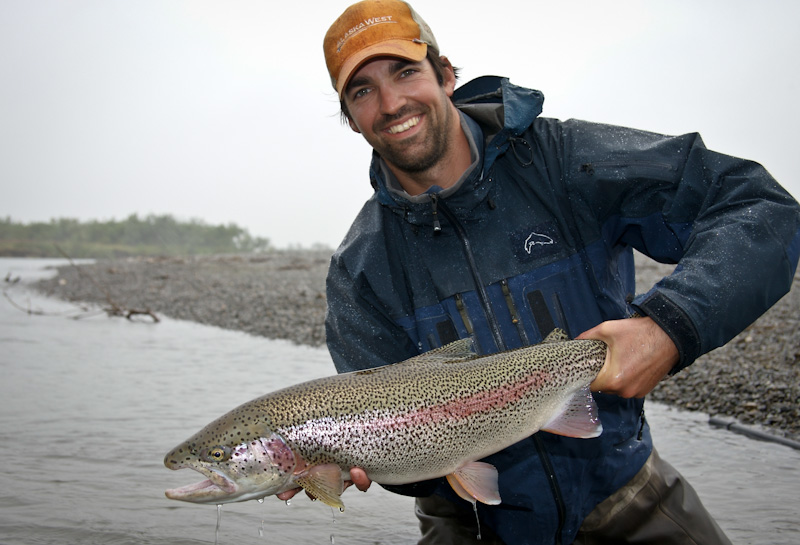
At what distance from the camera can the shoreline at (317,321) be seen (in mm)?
6293

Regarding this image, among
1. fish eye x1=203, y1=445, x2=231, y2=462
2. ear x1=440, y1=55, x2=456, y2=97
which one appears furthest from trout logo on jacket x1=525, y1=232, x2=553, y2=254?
fish eye x1=203, y1=445, x2=231, y2=462

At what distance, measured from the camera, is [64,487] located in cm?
526

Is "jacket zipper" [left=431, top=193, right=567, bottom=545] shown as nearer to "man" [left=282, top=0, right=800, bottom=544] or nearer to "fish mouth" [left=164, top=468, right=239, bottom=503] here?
"man" [left=282, top=0, right=800, bottom=544]

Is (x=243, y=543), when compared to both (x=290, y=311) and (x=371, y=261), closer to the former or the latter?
(x=371, y=261)

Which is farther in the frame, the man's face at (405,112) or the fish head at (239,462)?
the man's face at (405,112)

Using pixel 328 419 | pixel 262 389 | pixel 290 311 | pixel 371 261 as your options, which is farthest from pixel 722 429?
pixel 290 311

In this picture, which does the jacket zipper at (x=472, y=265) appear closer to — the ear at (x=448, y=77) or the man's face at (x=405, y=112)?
the man's face at (x=405, y=112)

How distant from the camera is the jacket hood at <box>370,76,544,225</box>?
3.23 meters

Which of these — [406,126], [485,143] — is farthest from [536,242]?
[406,126]

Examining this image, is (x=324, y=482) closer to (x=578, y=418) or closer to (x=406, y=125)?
(x=578, y=418)

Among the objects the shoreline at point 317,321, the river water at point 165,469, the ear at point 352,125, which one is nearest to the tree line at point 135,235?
the shoreline at point 317,321

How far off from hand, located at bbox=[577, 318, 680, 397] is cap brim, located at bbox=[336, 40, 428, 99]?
1.70 metres

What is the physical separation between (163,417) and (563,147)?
19.2ft

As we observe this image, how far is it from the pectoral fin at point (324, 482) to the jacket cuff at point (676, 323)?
Answer: 4.58 feet
